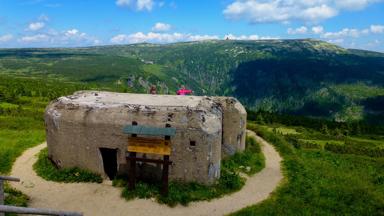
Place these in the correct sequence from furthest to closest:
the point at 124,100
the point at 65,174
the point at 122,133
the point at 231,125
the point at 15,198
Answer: the point at 231,125, the point at 124,100, the point at 65,174, the point at 122,133, the point at 15,198

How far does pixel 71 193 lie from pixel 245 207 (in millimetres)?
9600

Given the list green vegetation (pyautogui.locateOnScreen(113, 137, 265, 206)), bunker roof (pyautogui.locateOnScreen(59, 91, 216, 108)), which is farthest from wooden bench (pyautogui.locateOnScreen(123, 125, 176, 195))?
bunker roof (pyautogui.locateOnScreen(59, 91, 216, 108))

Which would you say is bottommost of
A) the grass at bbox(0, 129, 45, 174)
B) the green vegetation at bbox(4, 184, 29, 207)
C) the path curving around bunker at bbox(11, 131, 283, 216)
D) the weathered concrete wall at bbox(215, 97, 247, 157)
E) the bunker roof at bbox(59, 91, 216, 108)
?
the path curving around bunker at bbox(11, 131, 283, 216)

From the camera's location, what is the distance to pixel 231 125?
29141 millimetres

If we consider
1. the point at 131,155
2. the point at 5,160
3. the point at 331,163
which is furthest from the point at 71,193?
the point at 331,163

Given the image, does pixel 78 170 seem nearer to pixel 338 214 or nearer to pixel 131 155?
pixel 131 155

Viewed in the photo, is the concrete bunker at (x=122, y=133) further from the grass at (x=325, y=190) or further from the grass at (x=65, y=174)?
the grass at (x=325, y=190)

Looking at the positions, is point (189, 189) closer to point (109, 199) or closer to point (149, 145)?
point (149, 145)

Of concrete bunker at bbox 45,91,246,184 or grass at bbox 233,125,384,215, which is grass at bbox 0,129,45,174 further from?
grass at bbox 233,125,384,215

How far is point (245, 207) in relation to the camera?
20.3 metres

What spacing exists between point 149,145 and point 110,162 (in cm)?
545

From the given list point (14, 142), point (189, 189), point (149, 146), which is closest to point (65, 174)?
point (149, 146)

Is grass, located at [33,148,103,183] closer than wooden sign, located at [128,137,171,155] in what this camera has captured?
No

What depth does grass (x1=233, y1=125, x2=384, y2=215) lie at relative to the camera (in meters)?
19.8
